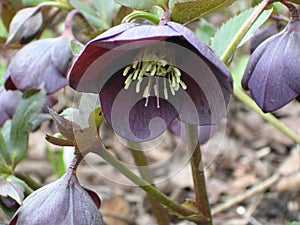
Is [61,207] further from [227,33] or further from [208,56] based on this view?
[227,33]

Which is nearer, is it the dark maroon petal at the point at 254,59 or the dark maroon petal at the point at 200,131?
the dark maroon petal at the point at 254,59

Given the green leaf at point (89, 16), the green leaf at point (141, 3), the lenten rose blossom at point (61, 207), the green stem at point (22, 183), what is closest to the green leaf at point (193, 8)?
the green leaf at point (141, 3)

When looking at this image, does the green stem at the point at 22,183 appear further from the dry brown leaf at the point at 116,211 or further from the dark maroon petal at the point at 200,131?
the dry brown leaf at the point at 116,211

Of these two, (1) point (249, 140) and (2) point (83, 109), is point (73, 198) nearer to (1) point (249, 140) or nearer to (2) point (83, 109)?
(2) point (83, 109)

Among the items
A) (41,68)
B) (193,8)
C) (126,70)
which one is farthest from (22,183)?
(193,8)

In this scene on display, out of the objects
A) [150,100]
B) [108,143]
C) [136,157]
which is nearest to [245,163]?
[108,143]

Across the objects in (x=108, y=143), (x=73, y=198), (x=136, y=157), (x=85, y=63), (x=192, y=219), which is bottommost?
(x=108, y=143)
